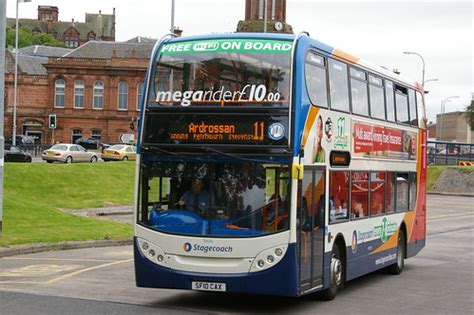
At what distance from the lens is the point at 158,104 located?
12.6 m

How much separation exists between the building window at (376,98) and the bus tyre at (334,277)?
9.74ft

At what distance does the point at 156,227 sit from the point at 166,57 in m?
2.52

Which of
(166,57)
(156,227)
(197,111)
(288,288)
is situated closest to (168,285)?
(156,227)

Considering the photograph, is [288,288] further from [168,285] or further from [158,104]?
[158,104]

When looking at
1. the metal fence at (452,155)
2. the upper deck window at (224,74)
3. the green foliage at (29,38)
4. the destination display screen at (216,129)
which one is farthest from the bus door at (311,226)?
the green foliage at (29,38)

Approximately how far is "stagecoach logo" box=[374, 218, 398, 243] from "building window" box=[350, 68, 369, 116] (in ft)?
7.96

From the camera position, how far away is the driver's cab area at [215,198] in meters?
12.0

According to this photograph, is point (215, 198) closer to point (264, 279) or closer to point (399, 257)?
point (264, 279)

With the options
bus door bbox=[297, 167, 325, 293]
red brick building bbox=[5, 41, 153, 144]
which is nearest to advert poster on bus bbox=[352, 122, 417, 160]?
bus door bbox=[297, 167, 325, 293]

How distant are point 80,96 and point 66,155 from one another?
1470 inches

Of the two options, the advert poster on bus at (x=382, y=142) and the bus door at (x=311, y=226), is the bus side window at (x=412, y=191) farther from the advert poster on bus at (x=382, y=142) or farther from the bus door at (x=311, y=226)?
the bus door at (x=311, y=226)

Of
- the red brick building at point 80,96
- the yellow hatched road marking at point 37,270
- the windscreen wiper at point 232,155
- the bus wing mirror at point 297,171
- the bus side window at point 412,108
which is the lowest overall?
the yellow hatched road marking at point 37,270

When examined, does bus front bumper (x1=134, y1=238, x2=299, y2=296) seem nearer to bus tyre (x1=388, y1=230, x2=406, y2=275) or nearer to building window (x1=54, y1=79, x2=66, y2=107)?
bus tyre (x1=388, y1=230, x2=406, y2=275)

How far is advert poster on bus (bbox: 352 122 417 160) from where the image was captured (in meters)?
14.9
